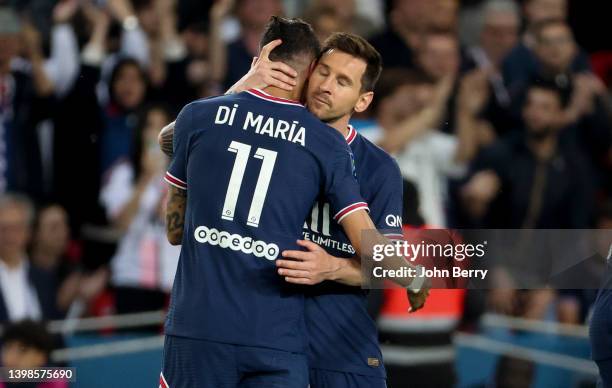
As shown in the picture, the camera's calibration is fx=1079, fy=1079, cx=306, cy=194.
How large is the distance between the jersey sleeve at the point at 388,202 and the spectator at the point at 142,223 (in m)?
3.38

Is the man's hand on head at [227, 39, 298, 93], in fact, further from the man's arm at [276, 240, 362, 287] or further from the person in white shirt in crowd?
the person in white shirt in crowd

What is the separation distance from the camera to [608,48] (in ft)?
32.1

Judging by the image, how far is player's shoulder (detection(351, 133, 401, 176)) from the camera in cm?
Result: 430

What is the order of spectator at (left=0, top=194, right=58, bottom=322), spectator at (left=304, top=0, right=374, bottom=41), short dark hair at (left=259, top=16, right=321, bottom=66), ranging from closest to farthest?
short dark hair at (left=259, top=16, right=321, bottom=66), spectator at (left=0, top=194, right=58, bottom=322), spectator at (left=304, top=0, right=374, bottom=41)

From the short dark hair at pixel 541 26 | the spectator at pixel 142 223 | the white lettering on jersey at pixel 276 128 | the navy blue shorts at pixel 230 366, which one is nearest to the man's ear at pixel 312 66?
the white lettering on jersey at pixel 276 128

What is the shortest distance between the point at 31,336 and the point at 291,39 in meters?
2.95

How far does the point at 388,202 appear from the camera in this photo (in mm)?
4230

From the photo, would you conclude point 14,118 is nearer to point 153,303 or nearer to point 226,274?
point 153,303

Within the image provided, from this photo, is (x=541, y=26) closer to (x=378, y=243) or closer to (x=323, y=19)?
(x=323, y=19)

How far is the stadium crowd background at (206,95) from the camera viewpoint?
741 cm

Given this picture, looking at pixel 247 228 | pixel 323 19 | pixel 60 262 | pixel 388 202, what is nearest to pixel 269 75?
pixel 247 228

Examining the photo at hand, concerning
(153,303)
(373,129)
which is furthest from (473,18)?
(153,303)

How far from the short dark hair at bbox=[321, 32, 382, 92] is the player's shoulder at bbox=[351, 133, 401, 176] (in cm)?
23

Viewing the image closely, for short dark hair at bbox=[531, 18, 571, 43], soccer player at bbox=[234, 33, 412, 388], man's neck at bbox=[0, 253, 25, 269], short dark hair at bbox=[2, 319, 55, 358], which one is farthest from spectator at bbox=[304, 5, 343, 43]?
soccer player at bbox=[234, 33, 412, 388]
